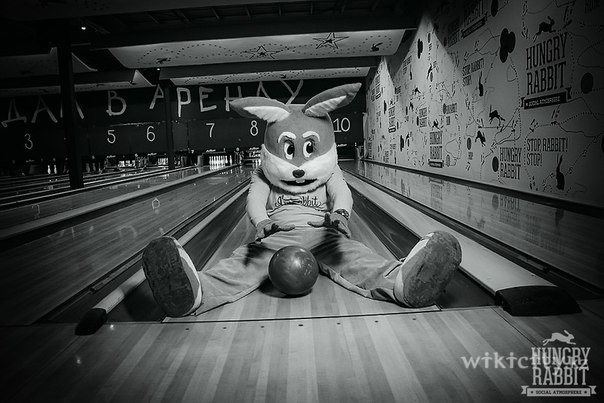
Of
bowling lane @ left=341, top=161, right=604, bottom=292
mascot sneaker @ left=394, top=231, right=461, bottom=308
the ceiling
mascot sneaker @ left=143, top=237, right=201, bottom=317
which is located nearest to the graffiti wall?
bowling lane @ left=341, top=161, right=604, bottom=292

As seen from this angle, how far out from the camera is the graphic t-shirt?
7.25 ft

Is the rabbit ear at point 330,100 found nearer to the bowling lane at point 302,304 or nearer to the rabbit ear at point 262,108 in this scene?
the rabbit ear at point 262,108

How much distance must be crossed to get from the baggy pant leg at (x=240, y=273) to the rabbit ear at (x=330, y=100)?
0.62 metres

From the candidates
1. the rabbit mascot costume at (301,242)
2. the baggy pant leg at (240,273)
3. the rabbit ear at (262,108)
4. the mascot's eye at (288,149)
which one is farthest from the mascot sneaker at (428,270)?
the rabbit ear at (262,108)

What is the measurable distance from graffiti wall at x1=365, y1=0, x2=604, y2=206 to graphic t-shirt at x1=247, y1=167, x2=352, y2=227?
2.36 metres

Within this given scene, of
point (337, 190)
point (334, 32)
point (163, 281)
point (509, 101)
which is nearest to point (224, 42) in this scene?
point (334, 32)

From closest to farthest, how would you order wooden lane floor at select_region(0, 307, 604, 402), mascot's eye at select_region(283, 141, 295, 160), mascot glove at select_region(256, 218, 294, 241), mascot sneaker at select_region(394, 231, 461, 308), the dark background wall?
wooden lane floor at select_region(0, 307, 604, 402) → mascot sneaker at select_region(394, 231, 461, 308) → mascot glove at select_region(256, 218, 294, 241) → mascot's eye at select_region(283, 141, 295, 160) → the dark background wall

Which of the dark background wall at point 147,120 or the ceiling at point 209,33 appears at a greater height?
the ceiling at point 209,33

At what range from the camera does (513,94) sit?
15.2 ft

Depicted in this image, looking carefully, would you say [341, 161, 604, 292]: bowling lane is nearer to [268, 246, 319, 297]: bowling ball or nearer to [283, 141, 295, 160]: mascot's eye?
[268, 246, 319, 297]: bowling ball

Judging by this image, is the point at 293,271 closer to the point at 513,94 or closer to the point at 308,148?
the point at 308,148

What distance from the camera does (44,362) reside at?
1345mm

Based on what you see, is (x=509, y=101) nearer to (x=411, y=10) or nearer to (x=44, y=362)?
(x=411, y=10)

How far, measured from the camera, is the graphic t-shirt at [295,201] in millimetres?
2211
